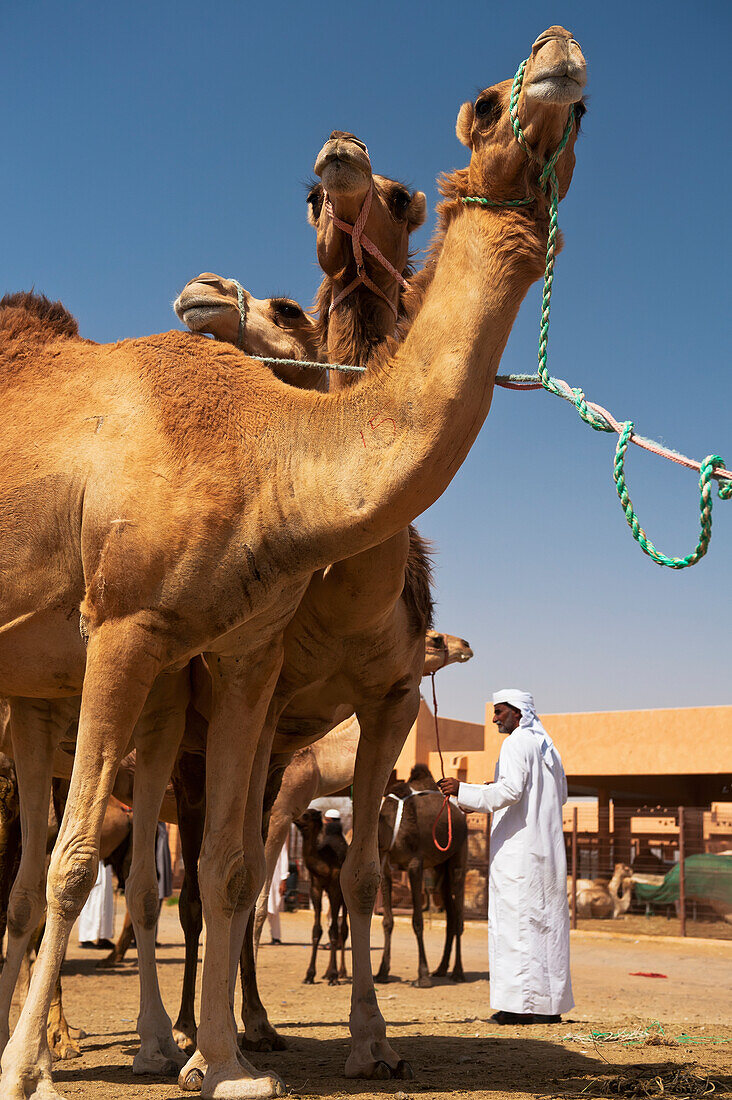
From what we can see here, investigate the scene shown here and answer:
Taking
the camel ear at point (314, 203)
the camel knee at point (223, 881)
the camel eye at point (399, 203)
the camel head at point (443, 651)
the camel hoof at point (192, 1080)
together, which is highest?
the camel ear at point (314, 203)

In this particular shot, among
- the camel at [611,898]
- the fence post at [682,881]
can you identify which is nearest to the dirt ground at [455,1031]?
the fence post at [682,881]

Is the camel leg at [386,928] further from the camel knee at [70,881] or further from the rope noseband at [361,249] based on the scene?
the camel knee at [70,881]

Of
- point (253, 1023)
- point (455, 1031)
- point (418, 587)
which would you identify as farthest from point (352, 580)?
point (455, 1031)

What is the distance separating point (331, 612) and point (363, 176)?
202 centimetres

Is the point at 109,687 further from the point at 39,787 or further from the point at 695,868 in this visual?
the point at 695,868

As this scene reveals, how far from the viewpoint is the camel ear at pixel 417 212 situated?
227 inches

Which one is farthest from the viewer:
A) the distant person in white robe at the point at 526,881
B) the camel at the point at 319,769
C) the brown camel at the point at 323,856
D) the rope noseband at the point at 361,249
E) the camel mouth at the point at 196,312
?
the brown camel at the point at 323,856

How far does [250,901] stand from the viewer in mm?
4836

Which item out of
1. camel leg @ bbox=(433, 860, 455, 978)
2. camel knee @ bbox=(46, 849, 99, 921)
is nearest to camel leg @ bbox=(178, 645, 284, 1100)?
camel knee @ bbox=(46, 849, 99, 921)

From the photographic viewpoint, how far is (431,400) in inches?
152

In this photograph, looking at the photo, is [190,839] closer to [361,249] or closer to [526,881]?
[526,881]

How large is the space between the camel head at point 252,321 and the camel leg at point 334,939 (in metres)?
8.15

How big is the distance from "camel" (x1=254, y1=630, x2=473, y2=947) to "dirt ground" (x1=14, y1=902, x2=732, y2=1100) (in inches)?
62.3

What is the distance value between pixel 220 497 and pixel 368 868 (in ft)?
7.90
